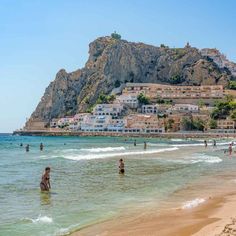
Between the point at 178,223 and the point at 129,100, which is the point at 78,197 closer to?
the point at 178,223

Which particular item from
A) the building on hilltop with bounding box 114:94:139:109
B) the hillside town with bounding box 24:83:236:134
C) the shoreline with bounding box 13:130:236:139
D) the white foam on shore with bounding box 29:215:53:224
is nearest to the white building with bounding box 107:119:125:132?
the hillside town with bounding box 24:83:236:134

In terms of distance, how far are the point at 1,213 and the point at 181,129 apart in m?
126

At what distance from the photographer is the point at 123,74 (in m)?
188

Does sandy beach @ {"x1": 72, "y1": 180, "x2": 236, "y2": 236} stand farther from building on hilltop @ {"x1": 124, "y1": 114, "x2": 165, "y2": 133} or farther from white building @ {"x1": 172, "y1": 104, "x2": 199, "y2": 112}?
white building @ {"x1": 172, "y1": 104, "x2": 199, "y2": 112}

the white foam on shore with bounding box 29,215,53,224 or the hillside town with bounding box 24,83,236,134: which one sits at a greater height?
the hillside town with bounding box 24,83,236,134

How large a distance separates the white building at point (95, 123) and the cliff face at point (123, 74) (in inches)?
1005

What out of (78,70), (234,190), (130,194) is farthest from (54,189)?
(78,70)

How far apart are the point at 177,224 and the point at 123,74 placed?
178m

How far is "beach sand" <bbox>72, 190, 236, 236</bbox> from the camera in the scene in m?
10.6

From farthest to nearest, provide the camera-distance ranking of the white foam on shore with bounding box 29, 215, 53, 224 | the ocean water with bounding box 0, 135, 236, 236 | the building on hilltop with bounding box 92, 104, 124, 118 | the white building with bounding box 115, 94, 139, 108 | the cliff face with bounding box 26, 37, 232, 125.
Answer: the cliff face with bounding box 26, 37, 232, 125 < the white building with bounding box 115, 94, 139, 108 < the building on hilltop with bounding box 92, 104, 124, 118 < the white foam on shore with bounding box 29, 215, 53, 224 < the ocean water with bounding box 0, 135, 236, 236

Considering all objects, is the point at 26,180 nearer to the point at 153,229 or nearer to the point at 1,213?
the point at 1,213

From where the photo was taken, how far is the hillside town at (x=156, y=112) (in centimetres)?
13838

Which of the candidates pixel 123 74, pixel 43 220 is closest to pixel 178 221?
pixel 43 220

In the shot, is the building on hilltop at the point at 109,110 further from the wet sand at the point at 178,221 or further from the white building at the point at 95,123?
the wet sand at the point at 178,221
